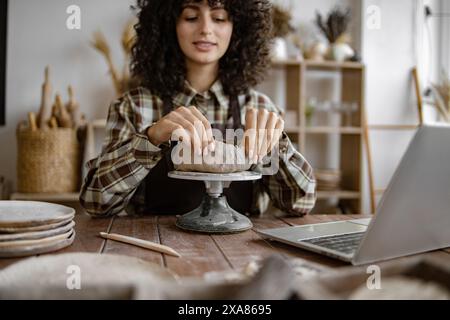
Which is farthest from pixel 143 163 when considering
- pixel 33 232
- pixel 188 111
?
pixel 33 232

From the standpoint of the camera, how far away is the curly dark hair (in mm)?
1754

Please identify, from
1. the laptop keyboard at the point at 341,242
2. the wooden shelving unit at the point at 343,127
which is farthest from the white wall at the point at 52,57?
the laptop keyboard at the point at 341,242

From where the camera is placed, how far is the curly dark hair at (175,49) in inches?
69.1

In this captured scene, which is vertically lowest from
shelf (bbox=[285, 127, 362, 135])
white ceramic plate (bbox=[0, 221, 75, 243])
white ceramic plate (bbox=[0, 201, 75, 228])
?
white ceramic plate (bbox=[0, 221, 75, 243])

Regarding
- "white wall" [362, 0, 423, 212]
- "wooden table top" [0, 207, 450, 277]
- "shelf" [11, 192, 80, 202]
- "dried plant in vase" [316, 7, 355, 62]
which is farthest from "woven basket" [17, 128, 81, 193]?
"white wall" [362, 0, 423, 212]

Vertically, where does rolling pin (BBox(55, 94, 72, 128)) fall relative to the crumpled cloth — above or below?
above

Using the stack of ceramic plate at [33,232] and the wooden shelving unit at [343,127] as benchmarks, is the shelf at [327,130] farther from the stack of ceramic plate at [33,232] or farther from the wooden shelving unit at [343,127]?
the stack of ceramic plate at [33,232]

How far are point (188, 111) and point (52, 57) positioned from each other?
85.1 inches

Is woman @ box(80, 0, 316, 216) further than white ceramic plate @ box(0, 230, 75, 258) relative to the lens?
Yes

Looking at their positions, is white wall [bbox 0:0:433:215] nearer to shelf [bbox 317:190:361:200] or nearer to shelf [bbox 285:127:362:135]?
shelf [bbox 285:127:362:135]

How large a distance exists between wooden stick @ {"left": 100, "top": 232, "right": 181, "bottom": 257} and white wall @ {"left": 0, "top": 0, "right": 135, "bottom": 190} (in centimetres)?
222

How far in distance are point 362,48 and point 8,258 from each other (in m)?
3.10

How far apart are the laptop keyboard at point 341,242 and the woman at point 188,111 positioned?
270mm

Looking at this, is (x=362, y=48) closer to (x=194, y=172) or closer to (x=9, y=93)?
(x=9, y=93)
